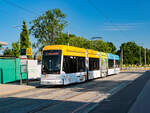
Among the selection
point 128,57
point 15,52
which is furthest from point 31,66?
point 128,57

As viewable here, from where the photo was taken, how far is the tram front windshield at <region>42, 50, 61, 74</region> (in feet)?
58.3

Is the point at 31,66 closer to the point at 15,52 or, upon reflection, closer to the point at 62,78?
the point at 62,78

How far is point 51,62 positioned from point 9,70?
6.60 metres

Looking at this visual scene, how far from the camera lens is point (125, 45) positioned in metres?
114

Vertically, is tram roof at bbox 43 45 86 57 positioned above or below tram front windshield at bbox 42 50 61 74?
above

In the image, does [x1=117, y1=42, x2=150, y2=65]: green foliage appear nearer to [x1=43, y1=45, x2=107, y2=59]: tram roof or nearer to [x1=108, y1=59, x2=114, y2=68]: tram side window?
[x1=108, y1=59, x2=114, y2=68]: tram side window

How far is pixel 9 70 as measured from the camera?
2267cm

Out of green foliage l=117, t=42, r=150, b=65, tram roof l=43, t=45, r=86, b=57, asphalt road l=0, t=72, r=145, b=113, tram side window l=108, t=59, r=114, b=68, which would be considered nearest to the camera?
asphalt road l=0, t=72, r=145, b=113

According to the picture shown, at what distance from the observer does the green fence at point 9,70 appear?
21817 mm

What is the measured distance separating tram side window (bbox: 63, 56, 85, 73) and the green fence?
689 centimetres

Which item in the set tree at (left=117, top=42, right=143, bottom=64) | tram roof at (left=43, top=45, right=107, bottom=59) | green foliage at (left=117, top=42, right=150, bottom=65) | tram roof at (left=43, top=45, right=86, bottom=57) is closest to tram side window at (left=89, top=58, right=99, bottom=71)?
tram roof at (left=43, top=45, right=107, bottom=59)

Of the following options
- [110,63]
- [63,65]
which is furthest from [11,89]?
[110,63]

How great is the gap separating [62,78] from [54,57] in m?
1.76

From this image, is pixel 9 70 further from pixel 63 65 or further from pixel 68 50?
pixel 63 65
